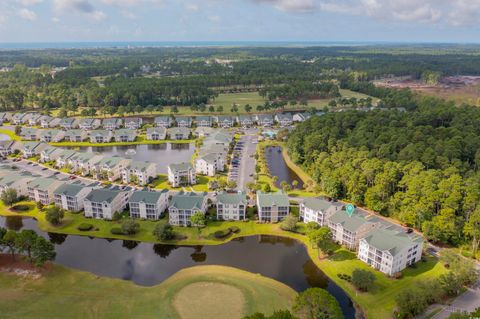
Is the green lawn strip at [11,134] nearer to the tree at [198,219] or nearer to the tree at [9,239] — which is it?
the tree at [9,239]

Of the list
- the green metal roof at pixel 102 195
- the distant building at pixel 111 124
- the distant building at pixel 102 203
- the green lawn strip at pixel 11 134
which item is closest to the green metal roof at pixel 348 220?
the distant building at pixel 102 203

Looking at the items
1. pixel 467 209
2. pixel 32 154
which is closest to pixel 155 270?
pixel 467 209

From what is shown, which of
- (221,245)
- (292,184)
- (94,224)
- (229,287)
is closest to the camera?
(229,287)

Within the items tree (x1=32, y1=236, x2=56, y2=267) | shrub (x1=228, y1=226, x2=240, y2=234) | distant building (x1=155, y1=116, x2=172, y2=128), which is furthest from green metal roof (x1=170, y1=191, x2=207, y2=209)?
distant building (x1=155, y1=116, x2=172, y2=128)

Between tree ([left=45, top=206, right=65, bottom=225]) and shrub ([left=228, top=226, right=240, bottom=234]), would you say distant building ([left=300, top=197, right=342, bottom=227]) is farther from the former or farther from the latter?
tree ([left=45, top=206, right=65, bottom=225])

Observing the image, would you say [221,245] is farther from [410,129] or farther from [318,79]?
[318,79]

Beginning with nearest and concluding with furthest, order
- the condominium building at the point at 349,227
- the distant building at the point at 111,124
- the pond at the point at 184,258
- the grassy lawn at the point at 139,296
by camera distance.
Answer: the grassy lawn at the point at 139,296 → the pond at the point at 184,258 → the condominium building at the point at 349,227 → the distant building at the point at 111,124
